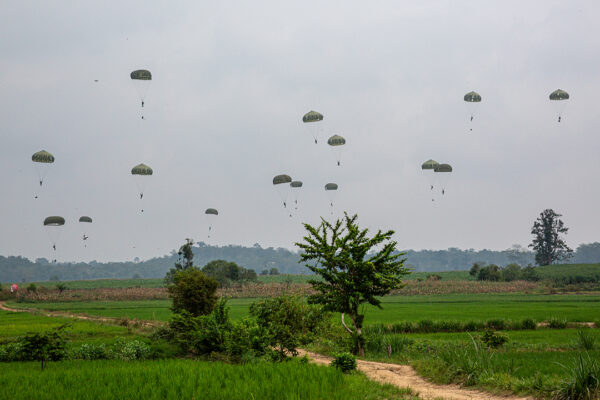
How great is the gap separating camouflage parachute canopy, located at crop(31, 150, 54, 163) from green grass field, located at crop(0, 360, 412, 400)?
45411mm

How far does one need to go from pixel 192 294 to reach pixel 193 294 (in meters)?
0.06

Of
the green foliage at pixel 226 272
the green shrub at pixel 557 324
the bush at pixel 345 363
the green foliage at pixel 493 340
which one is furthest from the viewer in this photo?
the green foliage at pixel 226 272

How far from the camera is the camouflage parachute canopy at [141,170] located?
57.7m

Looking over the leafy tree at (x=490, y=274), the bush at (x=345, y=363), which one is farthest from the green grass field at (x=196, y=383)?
the leafy tree at (x=490, y=274)

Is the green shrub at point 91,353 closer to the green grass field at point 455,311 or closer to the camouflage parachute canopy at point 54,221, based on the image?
the green grass field at point 455,311

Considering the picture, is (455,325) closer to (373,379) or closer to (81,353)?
(373,379)

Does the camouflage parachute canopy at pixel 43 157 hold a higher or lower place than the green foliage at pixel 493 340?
higher

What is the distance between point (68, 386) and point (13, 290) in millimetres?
78595

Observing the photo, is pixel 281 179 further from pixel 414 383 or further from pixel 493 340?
pixel 414 383

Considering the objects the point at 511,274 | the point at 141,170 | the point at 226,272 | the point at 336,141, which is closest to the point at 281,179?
the point at 336,141

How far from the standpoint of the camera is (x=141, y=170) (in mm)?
58594

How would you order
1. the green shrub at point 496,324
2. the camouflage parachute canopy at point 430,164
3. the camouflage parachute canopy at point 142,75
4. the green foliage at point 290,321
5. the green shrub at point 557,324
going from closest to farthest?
the green foliage at point 290,321
the green shrub at point 496,324
the green shrub at point 557,324
the camouflage parachute canopy at point 142,75
the camouflage parachute canopy at point 430,164

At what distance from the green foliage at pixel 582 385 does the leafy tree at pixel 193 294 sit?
1799 centimetres

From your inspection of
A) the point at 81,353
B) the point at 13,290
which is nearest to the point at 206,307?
the point at 81,353
